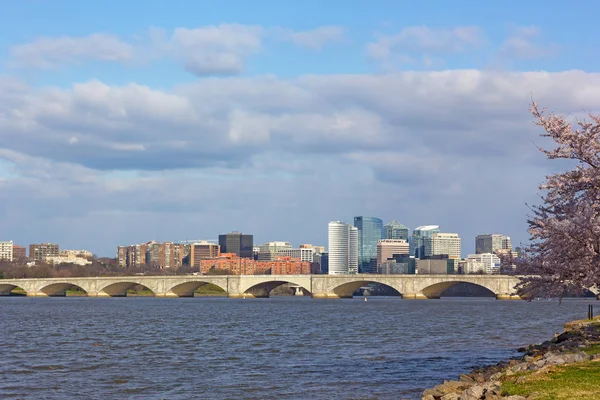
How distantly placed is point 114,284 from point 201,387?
122975mm

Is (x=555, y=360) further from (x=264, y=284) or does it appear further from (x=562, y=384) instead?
(x=264, y=284)

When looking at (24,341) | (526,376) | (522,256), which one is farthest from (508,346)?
(24,341)

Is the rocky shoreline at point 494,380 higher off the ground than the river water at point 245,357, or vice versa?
the rocky shoreline at point 494,380

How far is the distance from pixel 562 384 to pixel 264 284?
418 ft

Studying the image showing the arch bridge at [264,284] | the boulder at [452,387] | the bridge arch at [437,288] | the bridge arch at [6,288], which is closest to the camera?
the boulder at [452,387]

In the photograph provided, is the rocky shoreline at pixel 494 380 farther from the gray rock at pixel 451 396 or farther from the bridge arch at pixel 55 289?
the bridge arch at pixel 55 289

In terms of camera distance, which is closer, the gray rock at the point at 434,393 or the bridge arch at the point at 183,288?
the gray rock at the point at 434,393

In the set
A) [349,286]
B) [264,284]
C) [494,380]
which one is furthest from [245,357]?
[264,284]

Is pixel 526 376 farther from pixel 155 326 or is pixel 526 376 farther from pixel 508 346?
pixel 155 326

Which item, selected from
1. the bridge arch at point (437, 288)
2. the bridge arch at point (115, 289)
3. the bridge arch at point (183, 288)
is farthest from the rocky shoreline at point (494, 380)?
the bridge arch at point (115, 289)

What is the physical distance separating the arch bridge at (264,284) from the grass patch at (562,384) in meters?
103

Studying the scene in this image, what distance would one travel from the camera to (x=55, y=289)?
154m

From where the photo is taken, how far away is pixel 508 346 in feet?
139

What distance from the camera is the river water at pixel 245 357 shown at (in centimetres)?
2603
